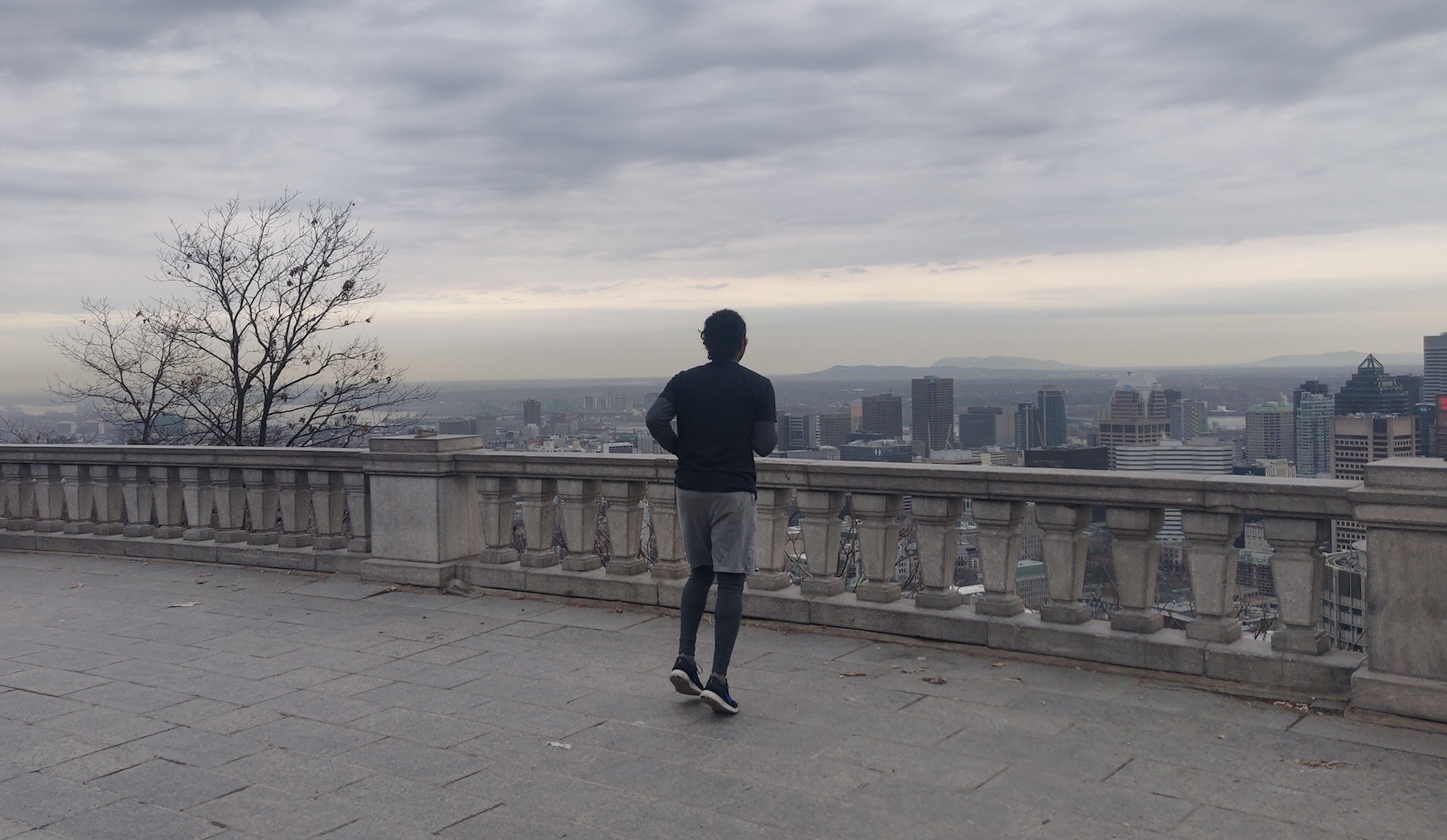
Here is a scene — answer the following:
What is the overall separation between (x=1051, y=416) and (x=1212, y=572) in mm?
16220

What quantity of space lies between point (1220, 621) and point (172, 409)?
16.8 meters

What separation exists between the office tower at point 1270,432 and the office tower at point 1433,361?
1689mm

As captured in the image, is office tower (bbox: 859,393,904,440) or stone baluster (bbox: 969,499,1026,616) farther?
office tower (bbox: 859,393,904,440)

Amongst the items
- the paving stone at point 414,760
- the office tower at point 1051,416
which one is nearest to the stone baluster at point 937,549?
the paving stone at point 414,760

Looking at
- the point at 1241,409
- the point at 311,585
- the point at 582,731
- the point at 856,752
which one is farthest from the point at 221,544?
the point at 1241,409

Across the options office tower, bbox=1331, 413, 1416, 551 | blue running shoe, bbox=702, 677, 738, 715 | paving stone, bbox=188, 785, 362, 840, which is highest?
office tower, bbox=1331, 413, 1416, 551

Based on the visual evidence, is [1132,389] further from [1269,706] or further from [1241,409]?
[1269,706]

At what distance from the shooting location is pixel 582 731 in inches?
210

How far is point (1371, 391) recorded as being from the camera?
43.3ft

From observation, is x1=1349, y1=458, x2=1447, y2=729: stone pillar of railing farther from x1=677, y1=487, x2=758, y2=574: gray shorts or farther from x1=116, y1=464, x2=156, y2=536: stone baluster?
x1=116, y1=464, x2=156, y2=536: stone baluster

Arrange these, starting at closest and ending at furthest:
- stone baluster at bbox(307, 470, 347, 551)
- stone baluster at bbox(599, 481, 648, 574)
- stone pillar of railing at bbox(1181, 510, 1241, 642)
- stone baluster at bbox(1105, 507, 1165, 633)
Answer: stone pillar of railing at bbox(1181, 510, 1241, 642), stone baluster at bbox(1105, 507, 1165, 633), stone baluster at bbox(599, 481, 648, 574), stone baluster at bbox(307, 470, 347, 551)

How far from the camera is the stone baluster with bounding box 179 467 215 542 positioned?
35.6 ft

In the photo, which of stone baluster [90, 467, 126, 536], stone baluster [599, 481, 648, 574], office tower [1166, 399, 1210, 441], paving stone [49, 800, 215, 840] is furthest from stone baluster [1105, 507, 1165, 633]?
office tower [1166, 399, 1210, 441]

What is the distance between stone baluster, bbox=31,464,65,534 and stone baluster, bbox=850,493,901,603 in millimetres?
9276
